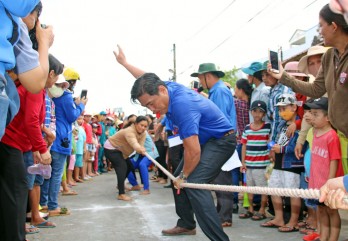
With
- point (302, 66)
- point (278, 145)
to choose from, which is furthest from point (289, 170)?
point (302, 66)

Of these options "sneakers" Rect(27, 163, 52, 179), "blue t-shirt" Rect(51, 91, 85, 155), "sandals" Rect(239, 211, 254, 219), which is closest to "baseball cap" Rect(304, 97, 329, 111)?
"sandals" Rect(239, 211, 254, 219)

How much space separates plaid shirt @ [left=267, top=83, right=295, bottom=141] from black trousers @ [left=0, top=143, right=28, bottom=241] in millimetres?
3215

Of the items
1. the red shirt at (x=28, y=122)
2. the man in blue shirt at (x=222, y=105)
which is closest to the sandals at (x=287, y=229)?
the man in blue shirt at (x=222, y=105)

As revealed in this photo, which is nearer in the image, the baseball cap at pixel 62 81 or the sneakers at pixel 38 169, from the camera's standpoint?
the sneakers at pixel 38 169

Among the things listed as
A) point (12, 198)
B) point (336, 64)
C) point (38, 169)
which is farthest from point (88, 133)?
point (336, 64)

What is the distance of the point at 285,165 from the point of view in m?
4.66

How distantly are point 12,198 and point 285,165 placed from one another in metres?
3.09

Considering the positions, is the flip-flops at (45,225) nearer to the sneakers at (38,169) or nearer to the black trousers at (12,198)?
the sneakers at (38,169)

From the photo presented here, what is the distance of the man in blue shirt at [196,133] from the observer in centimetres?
339

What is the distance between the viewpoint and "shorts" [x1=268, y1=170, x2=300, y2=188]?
4617mm

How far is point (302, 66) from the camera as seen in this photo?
407 cm

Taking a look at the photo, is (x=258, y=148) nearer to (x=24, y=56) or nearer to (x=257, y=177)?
(x=257, y=177)

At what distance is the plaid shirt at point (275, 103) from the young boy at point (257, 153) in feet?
0.44

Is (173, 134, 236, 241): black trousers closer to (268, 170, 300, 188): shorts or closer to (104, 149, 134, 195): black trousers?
(268, 170, 300, 188): shorts
